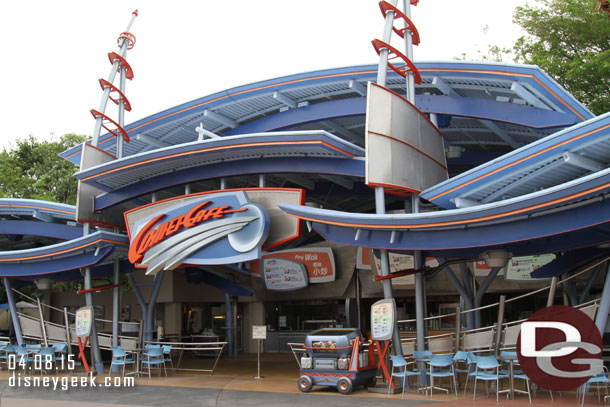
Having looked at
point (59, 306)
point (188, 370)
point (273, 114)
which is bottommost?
point (188, 370)

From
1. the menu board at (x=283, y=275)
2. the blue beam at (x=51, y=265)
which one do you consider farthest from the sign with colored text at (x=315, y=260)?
the blue beam at (x=51, y=265)

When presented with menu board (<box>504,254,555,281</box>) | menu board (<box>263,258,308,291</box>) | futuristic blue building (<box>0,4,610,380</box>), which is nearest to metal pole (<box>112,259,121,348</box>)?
futuristic blue building (<box>0,4,610,380</box>)

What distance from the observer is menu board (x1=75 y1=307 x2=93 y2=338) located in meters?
21.9

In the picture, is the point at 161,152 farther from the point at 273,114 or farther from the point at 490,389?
the point at 490,389

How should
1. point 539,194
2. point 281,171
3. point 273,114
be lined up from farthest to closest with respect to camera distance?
point 273,114 < point 281,171 < point 539,194

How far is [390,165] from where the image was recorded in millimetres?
16500

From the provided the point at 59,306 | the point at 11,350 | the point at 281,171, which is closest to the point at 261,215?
the point at 281,171

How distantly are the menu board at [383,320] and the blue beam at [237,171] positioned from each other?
14.4ft

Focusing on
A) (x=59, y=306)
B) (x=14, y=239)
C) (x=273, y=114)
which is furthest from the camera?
(x=59, y=306)

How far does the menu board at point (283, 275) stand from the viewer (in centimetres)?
2795

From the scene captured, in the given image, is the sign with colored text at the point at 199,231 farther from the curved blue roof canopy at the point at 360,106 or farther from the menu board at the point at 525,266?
the menu board at the point at 525,266

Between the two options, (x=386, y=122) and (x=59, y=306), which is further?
(x=59, y=306)

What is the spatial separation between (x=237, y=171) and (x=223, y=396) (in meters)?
7.88

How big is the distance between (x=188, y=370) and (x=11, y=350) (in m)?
7.19
